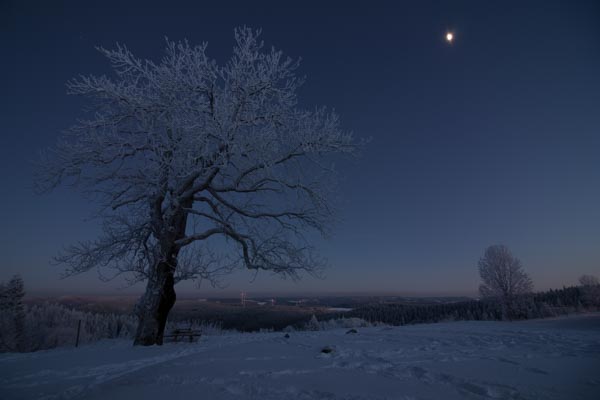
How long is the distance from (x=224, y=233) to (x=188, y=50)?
5.99 m

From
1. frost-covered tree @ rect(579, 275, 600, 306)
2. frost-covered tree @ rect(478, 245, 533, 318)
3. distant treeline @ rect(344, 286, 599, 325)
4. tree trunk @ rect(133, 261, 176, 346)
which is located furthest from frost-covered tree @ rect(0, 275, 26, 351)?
frost-covered tree @ rect(579, 275, 600, 306)

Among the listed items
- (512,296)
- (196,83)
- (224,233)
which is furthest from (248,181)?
(512,296)

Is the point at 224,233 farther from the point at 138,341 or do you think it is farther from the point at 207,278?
the point at 138,341

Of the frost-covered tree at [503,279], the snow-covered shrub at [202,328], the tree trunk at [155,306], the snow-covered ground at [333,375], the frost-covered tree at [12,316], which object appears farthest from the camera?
the frost-covered tree at [503,279]

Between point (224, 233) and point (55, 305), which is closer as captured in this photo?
point (224, 233)

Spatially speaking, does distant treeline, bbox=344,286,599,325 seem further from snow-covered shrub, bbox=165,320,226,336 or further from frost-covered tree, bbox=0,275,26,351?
frost-covered tree, bbox=0,275,26,351

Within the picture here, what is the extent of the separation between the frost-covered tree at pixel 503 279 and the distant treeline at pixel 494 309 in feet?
2.37

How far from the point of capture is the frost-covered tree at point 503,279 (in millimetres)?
28141

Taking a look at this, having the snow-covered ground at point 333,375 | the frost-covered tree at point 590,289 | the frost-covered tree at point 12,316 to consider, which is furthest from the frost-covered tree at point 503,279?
the frost-covered tree at point 12,316

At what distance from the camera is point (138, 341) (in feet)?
27.3

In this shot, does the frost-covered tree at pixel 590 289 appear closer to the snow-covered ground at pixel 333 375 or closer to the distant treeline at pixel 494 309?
the distant treeline at pixel 494 309

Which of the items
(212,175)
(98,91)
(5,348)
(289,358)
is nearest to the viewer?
(289,358)

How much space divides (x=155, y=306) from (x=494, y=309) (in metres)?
56.5

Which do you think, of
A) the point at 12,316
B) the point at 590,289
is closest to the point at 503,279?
the point at 590,289
